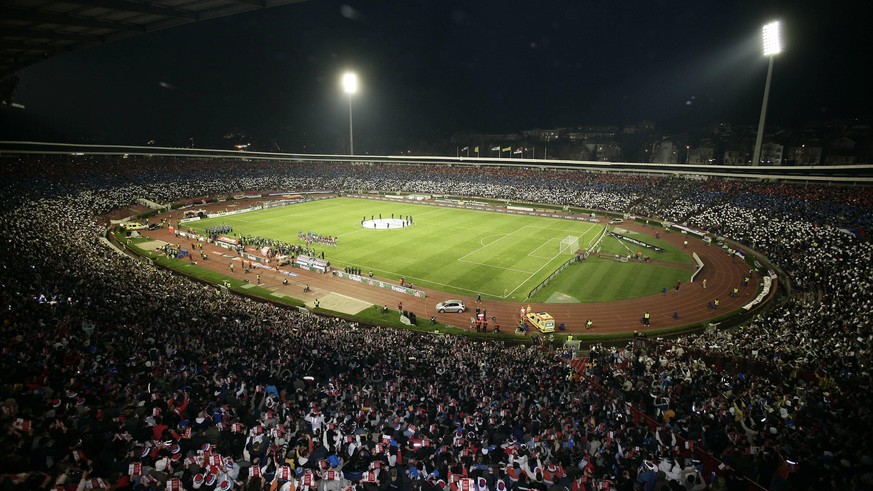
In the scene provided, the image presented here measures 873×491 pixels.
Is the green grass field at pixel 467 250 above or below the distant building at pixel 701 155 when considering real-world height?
below

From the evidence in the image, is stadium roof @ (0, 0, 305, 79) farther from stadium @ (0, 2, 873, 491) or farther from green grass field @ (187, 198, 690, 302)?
green grass field @ (187, 198, 690, 302)

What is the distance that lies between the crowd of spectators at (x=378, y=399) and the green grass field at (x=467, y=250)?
38.1 feet

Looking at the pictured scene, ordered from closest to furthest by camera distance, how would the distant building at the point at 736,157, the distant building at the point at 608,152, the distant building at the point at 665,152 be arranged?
the distant building at the point at 736,157
the distant building at the point at 665,152
the distant building at the point at 608,152

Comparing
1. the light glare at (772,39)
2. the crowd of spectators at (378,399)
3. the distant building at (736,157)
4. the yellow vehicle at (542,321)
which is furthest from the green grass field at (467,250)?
the distant building at (736,157)

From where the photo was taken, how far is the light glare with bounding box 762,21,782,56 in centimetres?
5178

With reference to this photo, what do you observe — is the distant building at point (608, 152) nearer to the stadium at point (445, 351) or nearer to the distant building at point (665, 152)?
the distant building at point (665, 152)

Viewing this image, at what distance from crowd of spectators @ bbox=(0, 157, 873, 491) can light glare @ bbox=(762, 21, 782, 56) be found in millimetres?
36470

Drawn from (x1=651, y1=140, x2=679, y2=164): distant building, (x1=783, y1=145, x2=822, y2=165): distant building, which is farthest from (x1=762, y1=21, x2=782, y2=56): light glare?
(x1=651, y1=140, x2=679, y2=164): distant building

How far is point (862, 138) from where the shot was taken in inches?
2933

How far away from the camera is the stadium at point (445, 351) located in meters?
9.24

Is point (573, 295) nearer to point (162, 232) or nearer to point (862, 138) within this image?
point (162, 232)

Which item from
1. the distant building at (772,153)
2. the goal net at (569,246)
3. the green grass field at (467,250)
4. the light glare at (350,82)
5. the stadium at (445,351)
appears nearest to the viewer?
the stadium at (445,351)

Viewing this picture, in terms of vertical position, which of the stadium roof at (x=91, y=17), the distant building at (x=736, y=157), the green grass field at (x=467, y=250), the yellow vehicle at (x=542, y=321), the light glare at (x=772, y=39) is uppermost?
the light glare at (x=772, y=39)


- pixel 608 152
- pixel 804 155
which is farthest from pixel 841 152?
pixel 608 152
